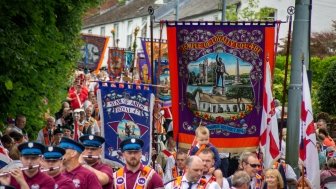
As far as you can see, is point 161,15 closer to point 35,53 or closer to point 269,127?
point 35,53

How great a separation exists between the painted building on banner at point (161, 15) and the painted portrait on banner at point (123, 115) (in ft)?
60.0

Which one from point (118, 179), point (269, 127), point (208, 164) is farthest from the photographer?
point (269, 127)

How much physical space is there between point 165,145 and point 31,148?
8677mm

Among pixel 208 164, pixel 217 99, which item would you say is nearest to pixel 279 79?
pixel 217 99

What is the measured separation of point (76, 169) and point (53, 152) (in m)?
0.53

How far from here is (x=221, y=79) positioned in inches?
600

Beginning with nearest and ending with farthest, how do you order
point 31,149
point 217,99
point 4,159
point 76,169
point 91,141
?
point 31,149, point 76,169, point 91,141, point 4,159, point 217,99

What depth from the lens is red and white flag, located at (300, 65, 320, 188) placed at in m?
13.4

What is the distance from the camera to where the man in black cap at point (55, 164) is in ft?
33.6

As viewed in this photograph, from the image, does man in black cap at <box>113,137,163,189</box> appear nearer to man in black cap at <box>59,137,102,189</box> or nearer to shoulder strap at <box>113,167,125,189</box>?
shoulder strap at <box>113,167,125,189</box>

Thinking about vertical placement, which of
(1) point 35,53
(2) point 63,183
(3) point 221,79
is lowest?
(2) point 63,183

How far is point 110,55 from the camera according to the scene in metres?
33.8

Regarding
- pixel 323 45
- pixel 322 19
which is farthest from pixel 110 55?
pixel 322 19

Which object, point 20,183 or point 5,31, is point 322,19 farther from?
point 20,183
